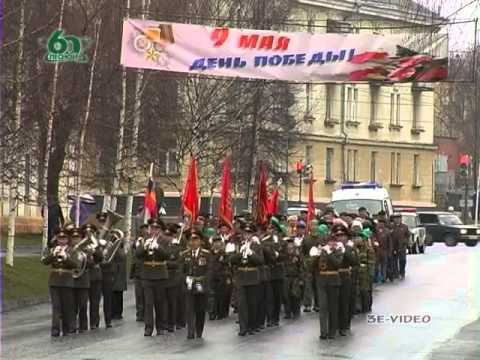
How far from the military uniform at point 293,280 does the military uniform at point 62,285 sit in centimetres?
450

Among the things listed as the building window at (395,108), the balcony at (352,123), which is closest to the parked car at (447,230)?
the balcony at (352,123)

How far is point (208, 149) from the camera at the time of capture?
38.2m

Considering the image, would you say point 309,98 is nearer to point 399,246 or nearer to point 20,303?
point 399,246

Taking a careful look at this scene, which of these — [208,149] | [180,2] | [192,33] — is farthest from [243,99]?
[192,33]

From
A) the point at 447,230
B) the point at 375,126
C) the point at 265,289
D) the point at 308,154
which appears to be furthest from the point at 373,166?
the point at 265,289

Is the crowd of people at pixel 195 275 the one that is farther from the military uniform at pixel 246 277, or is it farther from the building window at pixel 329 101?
the building window at pixel 329 101

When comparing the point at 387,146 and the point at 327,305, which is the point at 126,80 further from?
the point at 387,146

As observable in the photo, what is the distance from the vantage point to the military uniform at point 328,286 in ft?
54.2

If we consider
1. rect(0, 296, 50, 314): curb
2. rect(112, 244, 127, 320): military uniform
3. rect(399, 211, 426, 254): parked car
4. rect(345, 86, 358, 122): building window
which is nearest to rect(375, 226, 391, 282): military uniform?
rect(0, 296, 50, 314): curb

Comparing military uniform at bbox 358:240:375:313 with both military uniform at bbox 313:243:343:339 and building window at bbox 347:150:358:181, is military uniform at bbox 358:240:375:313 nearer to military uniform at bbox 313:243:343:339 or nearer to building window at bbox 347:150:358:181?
military uniform at bbox 313:243:343:339

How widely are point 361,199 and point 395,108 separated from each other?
115 ft

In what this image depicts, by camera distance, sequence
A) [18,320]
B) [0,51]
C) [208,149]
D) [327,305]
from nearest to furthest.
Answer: [327,305] < [18,320] < [0,51] < [208,149]

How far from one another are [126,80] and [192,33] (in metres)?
7.58

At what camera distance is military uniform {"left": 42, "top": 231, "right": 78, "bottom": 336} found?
1650 cm
